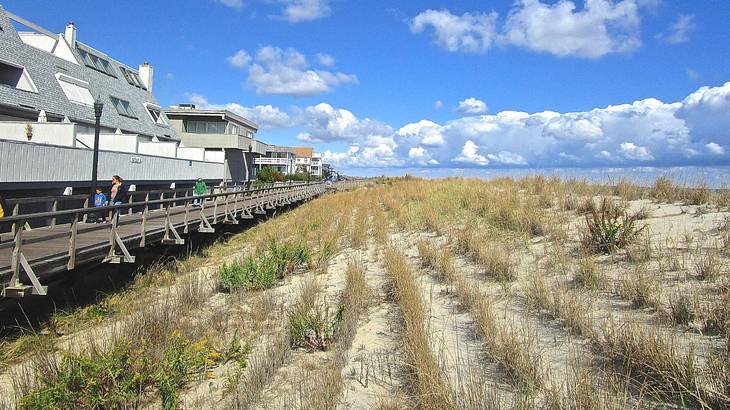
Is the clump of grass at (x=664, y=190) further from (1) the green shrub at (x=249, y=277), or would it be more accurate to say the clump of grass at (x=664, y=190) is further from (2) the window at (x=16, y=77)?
(2) the window at (x=16, y=77)

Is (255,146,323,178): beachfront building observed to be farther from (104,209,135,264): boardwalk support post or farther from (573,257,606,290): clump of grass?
(573,257,606,290): clump of grass

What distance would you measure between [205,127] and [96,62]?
1506 cm

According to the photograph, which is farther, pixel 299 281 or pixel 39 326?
pixel 299 281

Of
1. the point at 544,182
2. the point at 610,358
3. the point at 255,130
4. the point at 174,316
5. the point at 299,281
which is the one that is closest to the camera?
the point at 610,358

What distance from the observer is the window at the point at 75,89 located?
2736 cm

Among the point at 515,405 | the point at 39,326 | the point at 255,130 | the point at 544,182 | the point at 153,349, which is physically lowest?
the point at 39,326

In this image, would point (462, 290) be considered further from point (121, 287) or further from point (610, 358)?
point (121, 287)

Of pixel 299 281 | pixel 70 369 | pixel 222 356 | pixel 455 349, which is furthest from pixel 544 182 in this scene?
pixel 70 369

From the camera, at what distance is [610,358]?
15.4 feet

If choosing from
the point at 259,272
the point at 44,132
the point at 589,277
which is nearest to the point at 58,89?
the point at 44,132

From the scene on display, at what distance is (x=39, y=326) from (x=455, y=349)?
20.3 ft

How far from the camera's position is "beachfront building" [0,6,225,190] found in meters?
18.2

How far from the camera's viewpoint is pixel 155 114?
1575 inches

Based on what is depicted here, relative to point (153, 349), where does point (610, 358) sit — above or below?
above
